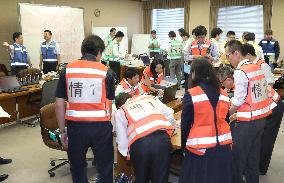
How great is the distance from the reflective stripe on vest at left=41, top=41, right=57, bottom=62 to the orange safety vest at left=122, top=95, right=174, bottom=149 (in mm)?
4953

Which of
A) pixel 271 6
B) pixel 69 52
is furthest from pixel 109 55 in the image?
pixel 271 6

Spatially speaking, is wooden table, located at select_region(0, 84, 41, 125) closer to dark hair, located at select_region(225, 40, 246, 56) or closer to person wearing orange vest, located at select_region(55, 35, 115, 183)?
person wearing orange vest, located at select_region(55, 35, 115, 183)

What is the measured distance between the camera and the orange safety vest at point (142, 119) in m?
2.37

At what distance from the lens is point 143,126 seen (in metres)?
2.38

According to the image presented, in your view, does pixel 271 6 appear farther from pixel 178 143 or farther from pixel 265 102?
pixel 178 143

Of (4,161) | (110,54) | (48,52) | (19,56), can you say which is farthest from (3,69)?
(4,161)

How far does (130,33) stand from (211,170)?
944cm

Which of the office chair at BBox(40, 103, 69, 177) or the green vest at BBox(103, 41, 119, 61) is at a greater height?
the green vest at BBox(103, 41, 119, 61)

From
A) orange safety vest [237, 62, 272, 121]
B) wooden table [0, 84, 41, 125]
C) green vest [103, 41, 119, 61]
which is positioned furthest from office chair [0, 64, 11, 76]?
orange safety vest [237, 62, 272, 121]

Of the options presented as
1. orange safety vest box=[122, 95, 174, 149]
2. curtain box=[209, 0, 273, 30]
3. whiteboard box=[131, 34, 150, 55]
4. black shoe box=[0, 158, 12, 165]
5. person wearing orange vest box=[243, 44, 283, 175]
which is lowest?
black shoe box=[0, 158, 12, 165]

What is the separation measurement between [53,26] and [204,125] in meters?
6.82

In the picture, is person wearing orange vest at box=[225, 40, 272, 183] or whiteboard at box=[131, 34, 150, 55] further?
whiteboard at box=[131, 34, 150, 55]

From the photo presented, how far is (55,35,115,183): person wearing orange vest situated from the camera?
8.15ft

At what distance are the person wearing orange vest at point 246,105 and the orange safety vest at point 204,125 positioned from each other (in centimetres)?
49
